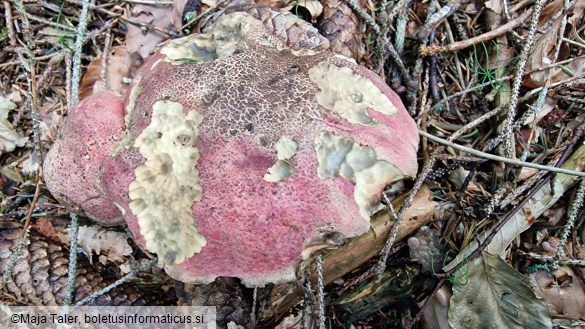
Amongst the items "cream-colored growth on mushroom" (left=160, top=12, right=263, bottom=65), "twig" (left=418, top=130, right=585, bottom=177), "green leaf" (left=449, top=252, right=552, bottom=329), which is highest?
"cream-colored growth on mushroom" (left=160, top=12, right=263, bottom=65)

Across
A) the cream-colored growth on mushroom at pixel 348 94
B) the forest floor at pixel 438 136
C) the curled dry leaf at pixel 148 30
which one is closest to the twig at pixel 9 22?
the forest floor at pixel 438 136

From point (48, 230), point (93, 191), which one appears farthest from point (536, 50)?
point (48, 230)

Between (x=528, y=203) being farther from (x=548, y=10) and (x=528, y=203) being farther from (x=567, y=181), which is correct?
(x=548, y=10)

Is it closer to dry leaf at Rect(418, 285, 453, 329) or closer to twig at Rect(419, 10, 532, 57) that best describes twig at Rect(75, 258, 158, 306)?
dry leaf at Rect(418, 285, 453, 329)

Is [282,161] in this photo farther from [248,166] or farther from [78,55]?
[78,55]

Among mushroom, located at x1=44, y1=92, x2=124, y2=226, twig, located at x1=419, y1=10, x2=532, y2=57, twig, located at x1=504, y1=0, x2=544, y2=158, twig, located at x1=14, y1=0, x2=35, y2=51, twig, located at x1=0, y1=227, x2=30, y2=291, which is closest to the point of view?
mushroom, located at x1=44, y1=92, x2=124, y2=226

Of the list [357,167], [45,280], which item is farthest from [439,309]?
[45,280]

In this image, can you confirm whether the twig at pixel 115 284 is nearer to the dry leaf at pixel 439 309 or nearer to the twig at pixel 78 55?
the twig at pixel 78 55

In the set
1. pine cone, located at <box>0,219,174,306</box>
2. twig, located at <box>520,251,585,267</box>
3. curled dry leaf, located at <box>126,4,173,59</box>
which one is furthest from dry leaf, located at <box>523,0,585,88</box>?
pine cone, located at <box>0,219,174,306</box>
